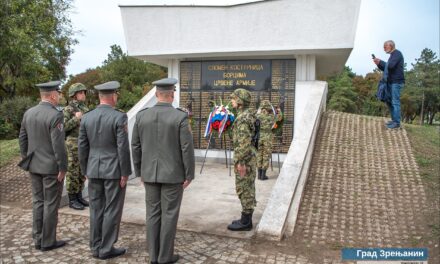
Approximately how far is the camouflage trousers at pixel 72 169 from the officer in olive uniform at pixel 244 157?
2772 mm

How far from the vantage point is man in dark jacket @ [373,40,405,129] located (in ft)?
25.4

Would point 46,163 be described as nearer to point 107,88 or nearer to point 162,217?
point 107,88

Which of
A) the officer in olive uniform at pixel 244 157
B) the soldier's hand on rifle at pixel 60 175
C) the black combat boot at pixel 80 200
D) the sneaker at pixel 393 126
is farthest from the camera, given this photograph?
the sneaker at pixel 393 126

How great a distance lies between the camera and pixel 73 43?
21297 millimetres

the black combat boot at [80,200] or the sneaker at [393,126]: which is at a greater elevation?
the sneaker at [393,126]

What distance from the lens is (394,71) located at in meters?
7.82

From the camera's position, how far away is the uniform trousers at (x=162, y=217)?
3.87 metres

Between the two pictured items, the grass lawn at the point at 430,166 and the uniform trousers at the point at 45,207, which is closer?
the uniform trousers at the point at 45,207

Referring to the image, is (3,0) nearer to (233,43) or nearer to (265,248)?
(233,43)

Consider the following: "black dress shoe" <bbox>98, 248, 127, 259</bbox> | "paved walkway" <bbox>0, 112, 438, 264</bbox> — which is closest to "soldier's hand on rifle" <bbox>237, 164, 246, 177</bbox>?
"paved walkway" <bbox>0, 112, 438, 264</bbox>

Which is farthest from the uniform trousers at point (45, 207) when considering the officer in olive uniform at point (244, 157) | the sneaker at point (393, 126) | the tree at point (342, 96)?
the tree at point (342, 96)

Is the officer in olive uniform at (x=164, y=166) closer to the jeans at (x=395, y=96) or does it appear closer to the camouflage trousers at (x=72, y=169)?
the camouflage trousers at (x=72, y=169)

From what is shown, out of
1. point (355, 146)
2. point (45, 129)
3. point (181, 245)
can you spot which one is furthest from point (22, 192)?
point (355, 146)

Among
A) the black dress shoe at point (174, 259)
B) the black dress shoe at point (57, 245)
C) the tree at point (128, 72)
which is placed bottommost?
the black dress shoe at point (57, 245)
